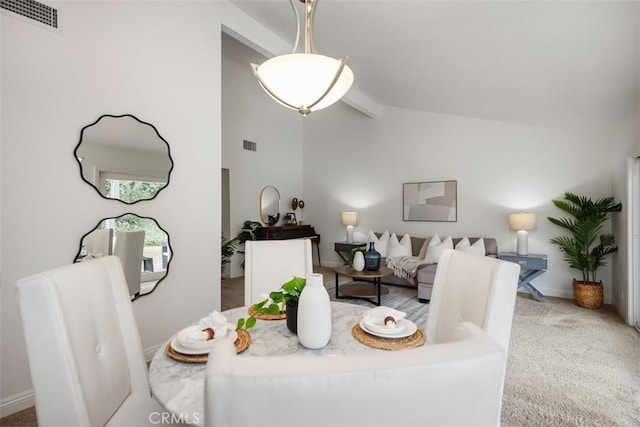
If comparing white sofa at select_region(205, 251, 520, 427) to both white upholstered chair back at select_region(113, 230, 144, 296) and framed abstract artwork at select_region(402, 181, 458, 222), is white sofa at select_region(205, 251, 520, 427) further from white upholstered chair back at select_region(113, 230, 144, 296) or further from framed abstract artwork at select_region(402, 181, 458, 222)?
framed abstract artwork at select_region(402, 181, 458, 222)

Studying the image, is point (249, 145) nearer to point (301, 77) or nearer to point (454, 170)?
point (454, 170)

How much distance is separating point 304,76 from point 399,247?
13.3 feet

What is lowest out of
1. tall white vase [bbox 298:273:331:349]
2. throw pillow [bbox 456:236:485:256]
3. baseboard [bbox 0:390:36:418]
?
baseboard [bbox 0:390:36:418]

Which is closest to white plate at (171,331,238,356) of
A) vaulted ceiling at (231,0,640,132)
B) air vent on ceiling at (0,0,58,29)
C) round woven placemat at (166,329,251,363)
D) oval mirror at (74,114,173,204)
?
round woven placemat at (166,329,251,363)

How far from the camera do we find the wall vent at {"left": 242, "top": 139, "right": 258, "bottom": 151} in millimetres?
5664

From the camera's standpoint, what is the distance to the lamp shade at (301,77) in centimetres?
147

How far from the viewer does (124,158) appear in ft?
7.32

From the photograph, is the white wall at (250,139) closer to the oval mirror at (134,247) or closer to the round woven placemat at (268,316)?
the oval mirror at (134,247)

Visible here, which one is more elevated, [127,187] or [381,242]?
[127,187]

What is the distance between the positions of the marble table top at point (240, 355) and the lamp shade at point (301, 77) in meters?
1.09

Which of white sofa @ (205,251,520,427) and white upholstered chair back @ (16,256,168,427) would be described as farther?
white upholstered chair back @ (16,256,168,427)

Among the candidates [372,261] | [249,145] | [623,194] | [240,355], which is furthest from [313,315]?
[249,145]

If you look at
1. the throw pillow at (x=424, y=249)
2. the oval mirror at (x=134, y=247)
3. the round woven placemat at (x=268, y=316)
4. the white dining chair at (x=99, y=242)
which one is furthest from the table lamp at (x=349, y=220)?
the round woven placemat at (x=268, y=316)

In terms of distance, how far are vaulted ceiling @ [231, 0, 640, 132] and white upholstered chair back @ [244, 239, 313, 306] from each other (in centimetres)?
200
